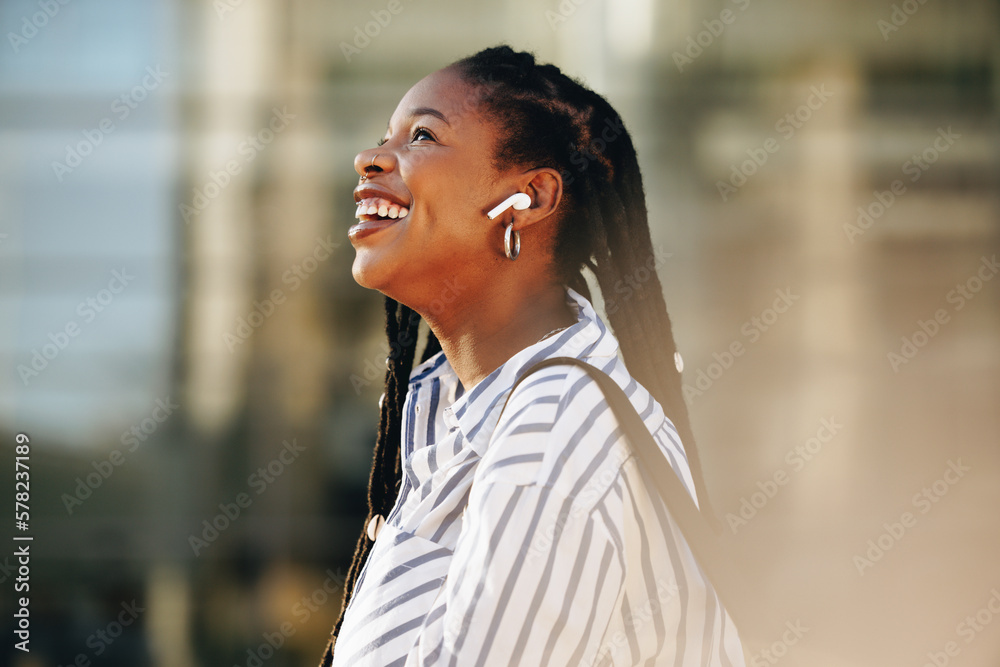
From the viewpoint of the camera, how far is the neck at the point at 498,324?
1296 millimetres

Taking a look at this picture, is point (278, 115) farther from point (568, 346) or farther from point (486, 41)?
point (568, 346)

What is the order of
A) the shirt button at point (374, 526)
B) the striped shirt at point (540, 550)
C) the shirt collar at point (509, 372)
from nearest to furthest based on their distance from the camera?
the striped shirt at point (540, 550) → the shirt collar at point (509, 372) → the shirt button at point (374, 526)

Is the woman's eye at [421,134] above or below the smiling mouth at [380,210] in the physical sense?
above

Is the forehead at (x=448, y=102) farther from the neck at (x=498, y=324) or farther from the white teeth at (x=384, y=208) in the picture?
the neck at (x=498, y=324)

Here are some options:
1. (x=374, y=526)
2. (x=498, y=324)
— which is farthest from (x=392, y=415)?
(x=498, y=324)

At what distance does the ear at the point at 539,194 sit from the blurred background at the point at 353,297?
2798 millimetres

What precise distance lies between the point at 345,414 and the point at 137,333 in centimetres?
111

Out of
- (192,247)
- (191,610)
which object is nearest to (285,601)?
(191,610)

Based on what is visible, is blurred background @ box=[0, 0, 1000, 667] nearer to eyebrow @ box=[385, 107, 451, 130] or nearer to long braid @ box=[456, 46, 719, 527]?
long braid @ box=[456, 46, 719, 527]

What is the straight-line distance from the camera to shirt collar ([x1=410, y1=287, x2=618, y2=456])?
1136 mm

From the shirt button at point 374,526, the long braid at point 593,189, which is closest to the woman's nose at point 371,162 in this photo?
the long braid at point 593,189

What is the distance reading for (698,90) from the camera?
4.09m

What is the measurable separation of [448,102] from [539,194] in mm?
209

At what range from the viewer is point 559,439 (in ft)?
3.16
